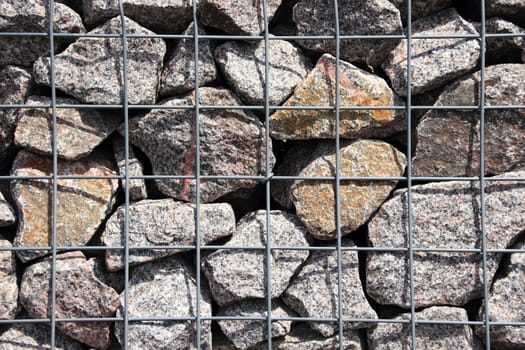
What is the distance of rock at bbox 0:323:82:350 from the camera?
203cm

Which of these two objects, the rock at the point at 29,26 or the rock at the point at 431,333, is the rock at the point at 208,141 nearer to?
the rock at the point at 29,26

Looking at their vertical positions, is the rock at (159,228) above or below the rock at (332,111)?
below

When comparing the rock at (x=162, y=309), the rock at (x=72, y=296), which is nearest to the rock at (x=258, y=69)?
the rock at (x=162, y=309)

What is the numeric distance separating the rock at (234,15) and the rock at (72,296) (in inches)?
35.0

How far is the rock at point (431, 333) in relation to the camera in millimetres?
2033

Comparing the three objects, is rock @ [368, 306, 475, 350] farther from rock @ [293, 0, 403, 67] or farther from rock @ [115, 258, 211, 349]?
rock @ [293, 0, 403, 67]

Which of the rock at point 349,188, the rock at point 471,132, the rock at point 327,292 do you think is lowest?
the rock at point 327,292

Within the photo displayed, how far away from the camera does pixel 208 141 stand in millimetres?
2053

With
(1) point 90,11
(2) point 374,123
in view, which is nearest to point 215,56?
(1) point 90,11

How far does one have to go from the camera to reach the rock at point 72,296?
202 centimetres

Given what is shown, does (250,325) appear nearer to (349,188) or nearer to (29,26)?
(349,188)

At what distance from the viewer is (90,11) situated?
6.77ft

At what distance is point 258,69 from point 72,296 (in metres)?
0.95

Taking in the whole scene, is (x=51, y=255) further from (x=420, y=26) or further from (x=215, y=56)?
(x=420, y=26)
